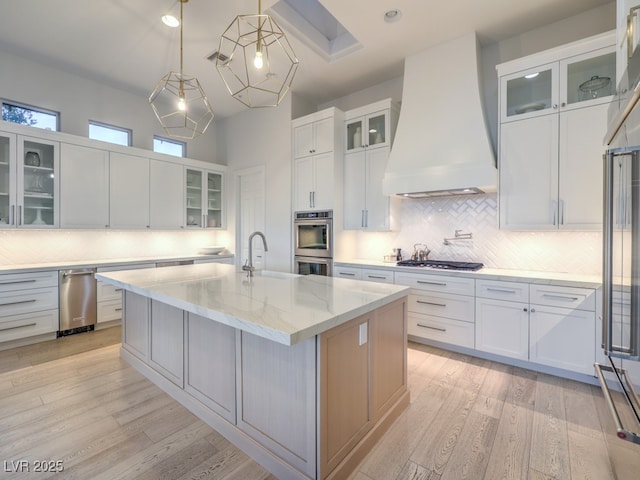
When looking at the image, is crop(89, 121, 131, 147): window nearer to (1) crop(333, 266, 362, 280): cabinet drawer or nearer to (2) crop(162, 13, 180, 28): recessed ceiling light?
(2) crop(162, 13, 180, 28): recessed ceiling light

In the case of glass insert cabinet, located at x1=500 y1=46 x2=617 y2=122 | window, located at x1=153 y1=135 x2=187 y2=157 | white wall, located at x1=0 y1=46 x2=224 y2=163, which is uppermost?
white wall, located at x1=0 y1=46 x2=224 y2=163

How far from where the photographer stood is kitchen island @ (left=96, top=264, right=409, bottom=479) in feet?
4.70

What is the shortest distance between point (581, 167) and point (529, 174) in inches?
14.4

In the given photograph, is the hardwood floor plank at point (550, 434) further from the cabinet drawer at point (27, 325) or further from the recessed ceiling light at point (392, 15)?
the cabinet drawer at point (27, 325)

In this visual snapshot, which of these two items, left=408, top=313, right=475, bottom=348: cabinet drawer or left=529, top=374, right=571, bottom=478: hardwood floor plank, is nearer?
left=529, top=374, right=571, bottom=478: hardwood floor plank

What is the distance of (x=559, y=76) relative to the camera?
2684 millimetres

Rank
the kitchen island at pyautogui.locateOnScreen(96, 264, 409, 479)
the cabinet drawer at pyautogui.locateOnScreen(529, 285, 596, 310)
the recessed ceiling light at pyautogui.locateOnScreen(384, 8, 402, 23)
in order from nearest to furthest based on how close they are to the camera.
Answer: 1. the kitchen island at pyautogui.locateOnScreen(96, 264, 409, 479)
2. the cabinet drawer at pyautogui.locateOnScreen(529, 285, 596, 310)
3. the recessed ceiling light at pyautogui.locateOnScreen(384, 8, 402, 23)

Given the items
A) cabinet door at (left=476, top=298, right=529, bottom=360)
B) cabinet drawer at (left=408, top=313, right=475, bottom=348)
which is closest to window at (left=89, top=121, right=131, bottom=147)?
cabinet drawer at (left=408, top=313, right=475, bottom=348)

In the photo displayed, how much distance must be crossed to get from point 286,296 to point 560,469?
174 cm

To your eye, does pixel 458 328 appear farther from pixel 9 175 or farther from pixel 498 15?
pixel 9 175

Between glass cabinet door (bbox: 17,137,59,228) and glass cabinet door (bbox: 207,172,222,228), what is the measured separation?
83.2 inches

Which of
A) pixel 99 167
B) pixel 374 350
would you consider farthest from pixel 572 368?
pixel 99 167

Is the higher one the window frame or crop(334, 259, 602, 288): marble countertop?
the window frame

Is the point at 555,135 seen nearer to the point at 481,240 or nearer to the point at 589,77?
the point at 589,77
